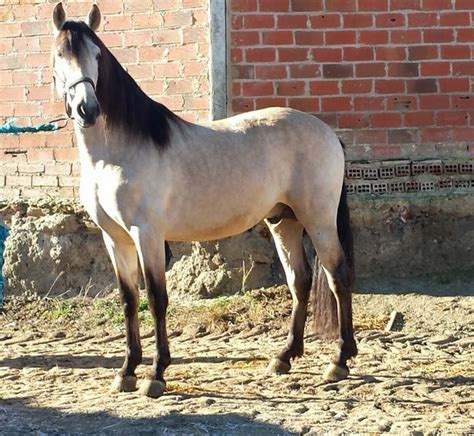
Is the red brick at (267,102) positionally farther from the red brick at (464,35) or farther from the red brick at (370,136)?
the red brick at (464,35)

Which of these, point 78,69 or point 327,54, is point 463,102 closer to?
point 327,54

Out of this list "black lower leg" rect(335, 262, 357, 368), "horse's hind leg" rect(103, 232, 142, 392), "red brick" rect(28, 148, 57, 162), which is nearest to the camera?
"horse's hind leg" rect(103, 232, 142, 392)

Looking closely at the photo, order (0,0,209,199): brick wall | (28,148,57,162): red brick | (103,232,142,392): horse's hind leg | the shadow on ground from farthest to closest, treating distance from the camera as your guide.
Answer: (28,148,57,162): red brick
(0,0,209,199): brick wall
(103,232,142,392): horse's hind leg
the shadow on ground

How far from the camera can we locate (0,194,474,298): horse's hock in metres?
8.18

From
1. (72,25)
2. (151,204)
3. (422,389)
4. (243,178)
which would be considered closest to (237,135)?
(243,178)

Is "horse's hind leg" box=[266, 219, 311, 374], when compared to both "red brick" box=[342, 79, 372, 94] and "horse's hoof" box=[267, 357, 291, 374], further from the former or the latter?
"red brick" box=[342, 79, 372, 94]

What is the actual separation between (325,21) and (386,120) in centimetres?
95

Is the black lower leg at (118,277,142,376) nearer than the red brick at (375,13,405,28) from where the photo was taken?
Yes

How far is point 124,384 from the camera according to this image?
5.99m

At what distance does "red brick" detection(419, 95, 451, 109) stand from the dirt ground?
156 centimetres

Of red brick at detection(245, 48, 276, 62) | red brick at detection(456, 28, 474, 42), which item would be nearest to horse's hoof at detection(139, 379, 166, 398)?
red brick at detection(245, 48, 276, 62)

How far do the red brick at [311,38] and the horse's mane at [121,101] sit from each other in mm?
2390

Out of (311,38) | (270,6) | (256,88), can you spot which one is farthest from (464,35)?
(256,88)

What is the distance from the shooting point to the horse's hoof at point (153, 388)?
19.0ft
